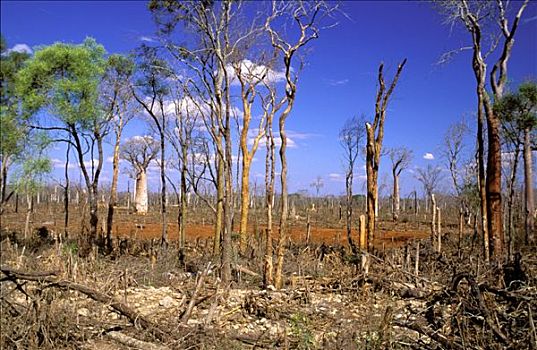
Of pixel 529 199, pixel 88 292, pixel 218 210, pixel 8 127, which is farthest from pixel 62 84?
pixel 529 199

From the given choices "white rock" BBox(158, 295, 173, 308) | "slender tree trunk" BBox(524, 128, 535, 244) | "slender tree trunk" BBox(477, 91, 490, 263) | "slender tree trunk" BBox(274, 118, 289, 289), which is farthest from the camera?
"slender tree trunk" BBox(524, 128, 535, 244)

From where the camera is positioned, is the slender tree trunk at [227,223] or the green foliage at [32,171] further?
the green foliage at [32,171]

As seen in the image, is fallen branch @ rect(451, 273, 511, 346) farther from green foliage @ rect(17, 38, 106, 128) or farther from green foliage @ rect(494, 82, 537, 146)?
green foliage @ rect(17, 38, 106, 128)

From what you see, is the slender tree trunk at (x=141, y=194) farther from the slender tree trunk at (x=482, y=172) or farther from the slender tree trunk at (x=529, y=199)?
the slender tree trunk at (x=482, y=172)

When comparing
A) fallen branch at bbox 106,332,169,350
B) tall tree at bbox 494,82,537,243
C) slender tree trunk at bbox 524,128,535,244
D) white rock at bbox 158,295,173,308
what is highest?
tall tree at bbox 494,82,537,243

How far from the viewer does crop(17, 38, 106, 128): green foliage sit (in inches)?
507

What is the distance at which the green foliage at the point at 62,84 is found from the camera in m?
12.9

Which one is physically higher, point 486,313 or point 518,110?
point 518,110

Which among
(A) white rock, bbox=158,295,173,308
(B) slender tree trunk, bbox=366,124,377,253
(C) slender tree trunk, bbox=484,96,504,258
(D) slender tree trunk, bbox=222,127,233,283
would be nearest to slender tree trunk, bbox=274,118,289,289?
(D) slender tree trunk, bbox=222,127,233,283

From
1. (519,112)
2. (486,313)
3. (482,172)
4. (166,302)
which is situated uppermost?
(519,112)

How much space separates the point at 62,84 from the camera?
1284 cm

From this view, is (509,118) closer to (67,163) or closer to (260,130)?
(260,130)

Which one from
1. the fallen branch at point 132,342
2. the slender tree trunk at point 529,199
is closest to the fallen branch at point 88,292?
the fallen branch at point 132,342

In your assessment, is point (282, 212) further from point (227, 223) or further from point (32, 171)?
point (32, 171)
